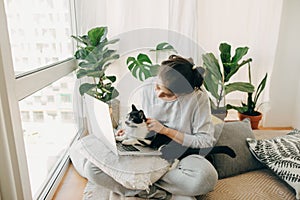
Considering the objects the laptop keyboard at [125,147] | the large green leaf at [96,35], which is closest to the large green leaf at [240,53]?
the large green leaf at [96,35]

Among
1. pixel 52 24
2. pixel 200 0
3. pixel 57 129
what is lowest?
pixel 57 129

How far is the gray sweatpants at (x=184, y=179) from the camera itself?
3.77 ft

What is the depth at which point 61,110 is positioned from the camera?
202cm

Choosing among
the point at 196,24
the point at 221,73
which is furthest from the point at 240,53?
the point at 196,24

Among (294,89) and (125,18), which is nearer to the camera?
(125,18)

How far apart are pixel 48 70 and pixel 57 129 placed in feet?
2.04

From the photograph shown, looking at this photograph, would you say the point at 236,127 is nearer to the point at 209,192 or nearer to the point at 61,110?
the point at 209,192

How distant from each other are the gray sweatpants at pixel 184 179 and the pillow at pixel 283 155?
1.03ft

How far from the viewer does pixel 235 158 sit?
53.0 inches

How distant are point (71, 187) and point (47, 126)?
46cm

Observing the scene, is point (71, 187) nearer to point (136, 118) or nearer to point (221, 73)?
point (136, 118)

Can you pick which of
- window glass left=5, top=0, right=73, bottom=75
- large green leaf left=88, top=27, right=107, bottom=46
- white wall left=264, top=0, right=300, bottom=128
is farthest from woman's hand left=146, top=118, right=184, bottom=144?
white wall left=264, top=0, right=300, bottom=128

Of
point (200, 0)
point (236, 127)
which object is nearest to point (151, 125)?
point (236, 127)

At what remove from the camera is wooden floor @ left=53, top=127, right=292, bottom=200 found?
1530mm
